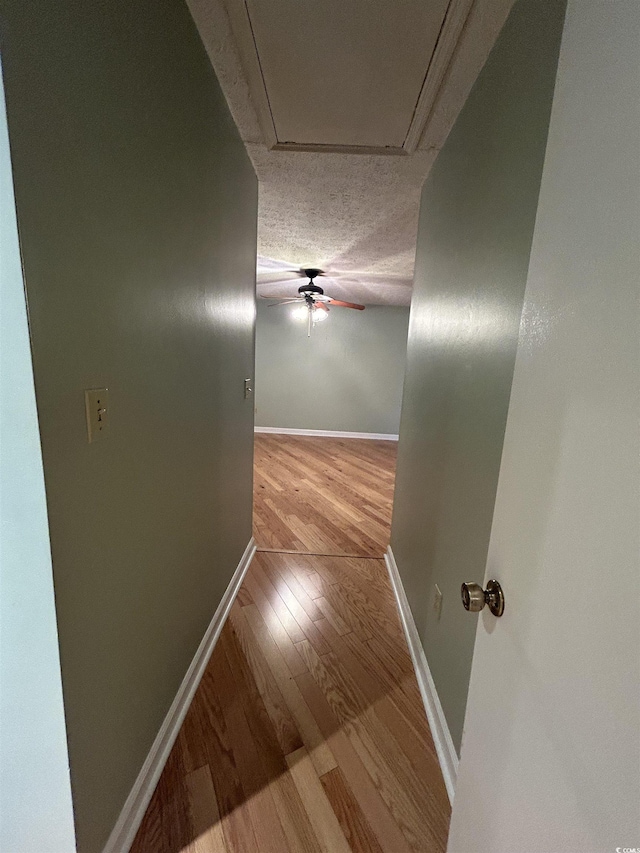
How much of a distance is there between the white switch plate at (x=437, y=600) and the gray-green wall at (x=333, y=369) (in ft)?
15.2

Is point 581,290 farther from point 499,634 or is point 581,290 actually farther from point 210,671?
point 210,671

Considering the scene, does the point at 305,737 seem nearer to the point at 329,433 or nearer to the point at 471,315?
the point at 471,315

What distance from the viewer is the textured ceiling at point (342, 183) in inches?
39.9

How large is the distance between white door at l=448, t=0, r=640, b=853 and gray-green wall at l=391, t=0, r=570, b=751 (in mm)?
310

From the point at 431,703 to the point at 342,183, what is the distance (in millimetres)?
2562

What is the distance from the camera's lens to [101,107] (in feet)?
2.05

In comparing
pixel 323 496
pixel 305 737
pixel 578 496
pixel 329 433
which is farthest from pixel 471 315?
pixel 329 433

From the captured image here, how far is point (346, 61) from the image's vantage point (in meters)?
1.08

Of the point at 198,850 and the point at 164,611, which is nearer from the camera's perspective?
the point at 198,850

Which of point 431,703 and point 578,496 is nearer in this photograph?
point 578,496

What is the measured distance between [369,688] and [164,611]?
2.97ft

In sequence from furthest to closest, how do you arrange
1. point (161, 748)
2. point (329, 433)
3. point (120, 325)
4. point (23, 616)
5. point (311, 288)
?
point (329, 433)
point (311, 288)
point (161, 748)
point (120, 325)
point (23, 616)

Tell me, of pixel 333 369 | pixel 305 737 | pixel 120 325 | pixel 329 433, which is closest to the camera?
pixel 120 325

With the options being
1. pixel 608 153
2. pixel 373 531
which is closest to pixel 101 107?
pixel 608 153
